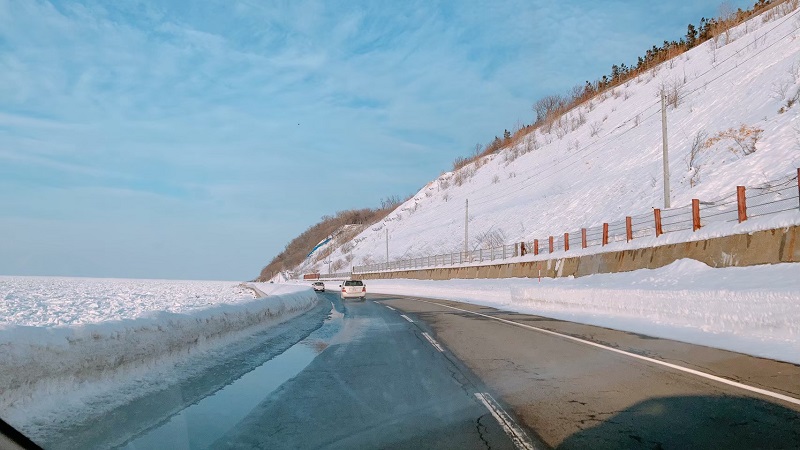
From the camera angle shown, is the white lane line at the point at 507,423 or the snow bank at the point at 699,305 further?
the snow bank at the point at 699,305

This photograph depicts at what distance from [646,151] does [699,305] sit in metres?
40.6

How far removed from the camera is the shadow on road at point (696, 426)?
18.1 feet

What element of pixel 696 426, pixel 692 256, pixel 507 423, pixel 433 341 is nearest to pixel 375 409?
pixel 507 423

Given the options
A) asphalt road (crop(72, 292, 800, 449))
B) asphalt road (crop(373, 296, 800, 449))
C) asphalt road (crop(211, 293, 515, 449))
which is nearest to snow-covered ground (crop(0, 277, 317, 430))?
asphalt road (crop(72, 292, 800, 449))

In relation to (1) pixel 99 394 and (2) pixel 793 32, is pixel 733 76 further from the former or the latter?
(1) pixel 99 394

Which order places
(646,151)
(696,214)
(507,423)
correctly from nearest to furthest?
(507,423)
(696,214)
(646,151)

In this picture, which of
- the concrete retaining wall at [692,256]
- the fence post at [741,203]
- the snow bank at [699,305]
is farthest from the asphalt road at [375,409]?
the fence post at [741,203]

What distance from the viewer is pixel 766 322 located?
12242 mm

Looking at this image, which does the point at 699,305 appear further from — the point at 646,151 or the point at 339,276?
the point at 339,276

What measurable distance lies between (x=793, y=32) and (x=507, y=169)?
42.0m

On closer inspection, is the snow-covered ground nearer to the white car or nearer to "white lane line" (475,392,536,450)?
"white lane line" (475,392,536,450)

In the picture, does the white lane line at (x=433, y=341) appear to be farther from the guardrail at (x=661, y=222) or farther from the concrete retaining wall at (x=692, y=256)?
the guardrail at (x=661, y=222)

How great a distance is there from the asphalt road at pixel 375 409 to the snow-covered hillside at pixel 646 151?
956 inches

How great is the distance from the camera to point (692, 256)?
69.8 feet
